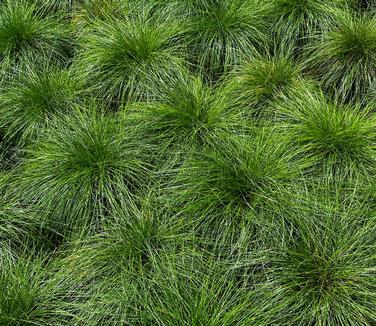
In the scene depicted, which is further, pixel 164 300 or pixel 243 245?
pixel 243 245

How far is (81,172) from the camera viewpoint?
3.03m

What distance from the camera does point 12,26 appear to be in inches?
153

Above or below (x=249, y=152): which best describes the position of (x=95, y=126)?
above

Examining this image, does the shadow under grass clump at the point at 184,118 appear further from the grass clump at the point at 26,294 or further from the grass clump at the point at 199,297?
the grass clump at the point at 26,294

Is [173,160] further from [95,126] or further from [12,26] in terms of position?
[12,26]

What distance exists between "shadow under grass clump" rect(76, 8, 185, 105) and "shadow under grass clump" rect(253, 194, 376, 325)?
1420 mm

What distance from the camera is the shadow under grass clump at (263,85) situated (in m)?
3.41

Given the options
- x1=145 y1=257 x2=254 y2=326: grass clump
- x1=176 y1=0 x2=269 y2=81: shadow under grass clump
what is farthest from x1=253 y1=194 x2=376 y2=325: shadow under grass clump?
x1=176 y1=0 x2=269 y2=81: shadow under grass clump

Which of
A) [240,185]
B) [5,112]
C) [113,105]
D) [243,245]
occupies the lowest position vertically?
[243,245]

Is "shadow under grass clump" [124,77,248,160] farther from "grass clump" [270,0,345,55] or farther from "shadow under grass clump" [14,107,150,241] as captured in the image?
"grass clump" [270,0,345,55]

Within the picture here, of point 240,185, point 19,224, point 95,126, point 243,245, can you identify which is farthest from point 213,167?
point 19,224

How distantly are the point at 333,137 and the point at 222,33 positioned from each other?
3.91 feet

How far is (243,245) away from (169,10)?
2.00 metres

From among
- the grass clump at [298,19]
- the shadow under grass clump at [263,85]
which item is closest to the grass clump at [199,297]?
Answer: the shadow under grass clump at [263,85]
